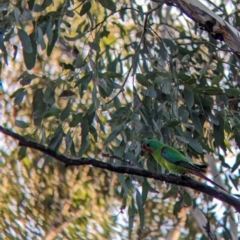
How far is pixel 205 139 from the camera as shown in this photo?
3.49 meters

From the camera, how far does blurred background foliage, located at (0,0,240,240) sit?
308cm

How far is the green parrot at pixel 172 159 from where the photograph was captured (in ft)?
8.03

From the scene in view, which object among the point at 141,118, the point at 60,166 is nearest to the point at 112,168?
the point at 141,118

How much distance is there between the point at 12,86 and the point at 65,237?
1.13 meters

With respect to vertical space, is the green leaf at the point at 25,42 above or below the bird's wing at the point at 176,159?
above

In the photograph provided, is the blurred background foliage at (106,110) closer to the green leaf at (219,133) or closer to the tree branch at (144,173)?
the green leaf at (219,133)

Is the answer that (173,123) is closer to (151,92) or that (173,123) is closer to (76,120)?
(151,92)

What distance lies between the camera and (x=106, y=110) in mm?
3264

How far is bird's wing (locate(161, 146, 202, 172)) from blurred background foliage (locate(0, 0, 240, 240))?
379 millimetres

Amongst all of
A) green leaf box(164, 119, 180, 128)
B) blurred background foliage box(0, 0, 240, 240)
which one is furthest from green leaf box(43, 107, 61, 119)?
green leaf box(164, 119, 180, 128)

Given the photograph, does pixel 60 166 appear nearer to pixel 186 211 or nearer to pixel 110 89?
pixel 186 211

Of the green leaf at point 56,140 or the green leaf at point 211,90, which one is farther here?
the green leaf at point 56,140

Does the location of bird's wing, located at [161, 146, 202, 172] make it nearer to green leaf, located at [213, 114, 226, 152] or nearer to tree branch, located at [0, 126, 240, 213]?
tree branch, located at [0, 126, 240, 213]

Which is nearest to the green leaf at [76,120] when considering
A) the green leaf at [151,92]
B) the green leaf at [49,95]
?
the green leaf at [49,95]
